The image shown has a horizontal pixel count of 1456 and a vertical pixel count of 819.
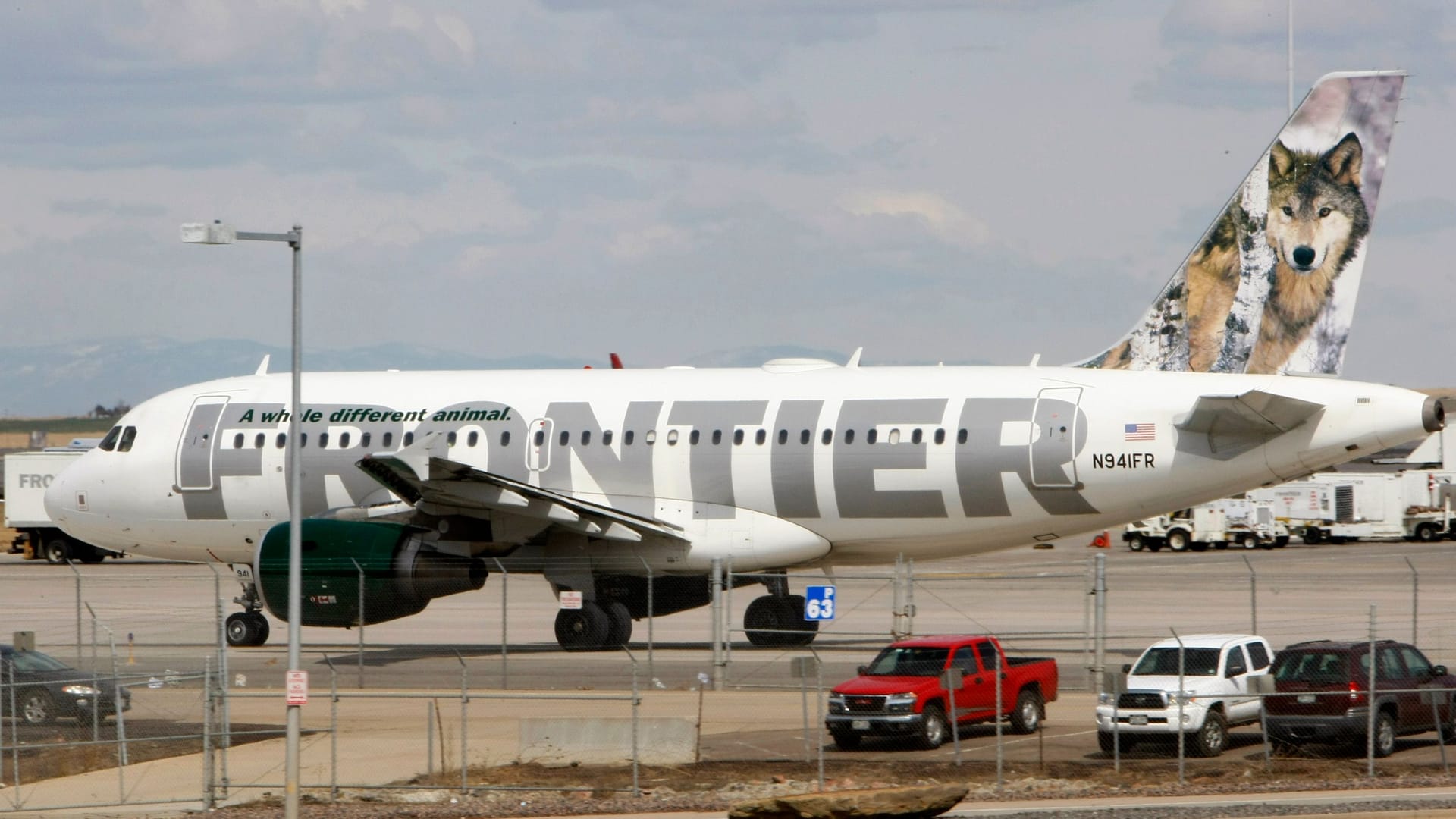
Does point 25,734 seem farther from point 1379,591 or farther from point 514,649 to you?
point 1379,591

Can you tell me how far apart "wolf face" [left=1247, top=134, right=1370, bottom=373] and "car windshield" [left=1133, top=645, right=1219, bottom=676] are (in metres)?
10.3

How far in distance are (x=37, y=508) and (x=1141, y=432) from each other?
130 feet

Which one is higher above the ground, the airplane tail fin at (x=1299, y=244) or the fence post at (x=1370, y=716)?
the airplane tail fin at (x=1299, y=244)

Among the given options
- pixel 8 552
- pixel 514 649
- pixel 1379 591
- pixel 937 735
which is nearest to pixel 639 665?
pixel 514 649

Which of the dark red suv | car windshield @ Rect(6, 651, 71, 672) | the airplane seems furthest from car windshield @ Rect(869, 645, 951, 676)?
car windshield @ Rect(6, 651, 71, 672)

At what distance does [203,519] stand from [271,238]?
17560 mm

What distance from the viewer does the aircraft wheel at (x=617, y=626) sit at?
29156 millimetres

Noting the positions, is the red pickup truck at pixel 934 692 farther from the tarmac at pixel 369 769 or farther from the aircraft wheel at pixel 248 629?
the aircraft wheel at pixel 248 629

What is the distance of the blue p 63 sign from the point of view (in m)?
27.0

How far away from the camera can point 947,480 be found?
28594 millimetres

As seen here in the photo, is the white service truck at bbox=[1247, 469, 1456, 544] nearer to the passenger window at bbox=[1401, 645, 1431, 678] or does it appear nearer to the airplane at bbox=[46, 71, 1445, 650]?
the airplane at bbox=[46, 71, 1445, 650]

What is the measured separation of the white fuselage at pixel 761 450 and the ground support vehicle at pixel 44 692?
Result: 9246 mm

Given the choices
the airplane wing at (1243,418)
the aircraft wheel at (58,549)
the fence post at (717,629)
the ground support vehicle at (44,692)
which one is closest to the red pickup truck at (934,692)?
the fence post at (717,629)

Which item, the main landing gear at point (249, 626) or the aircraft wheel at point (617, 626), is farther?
the main landing gear at point (249, 626)
